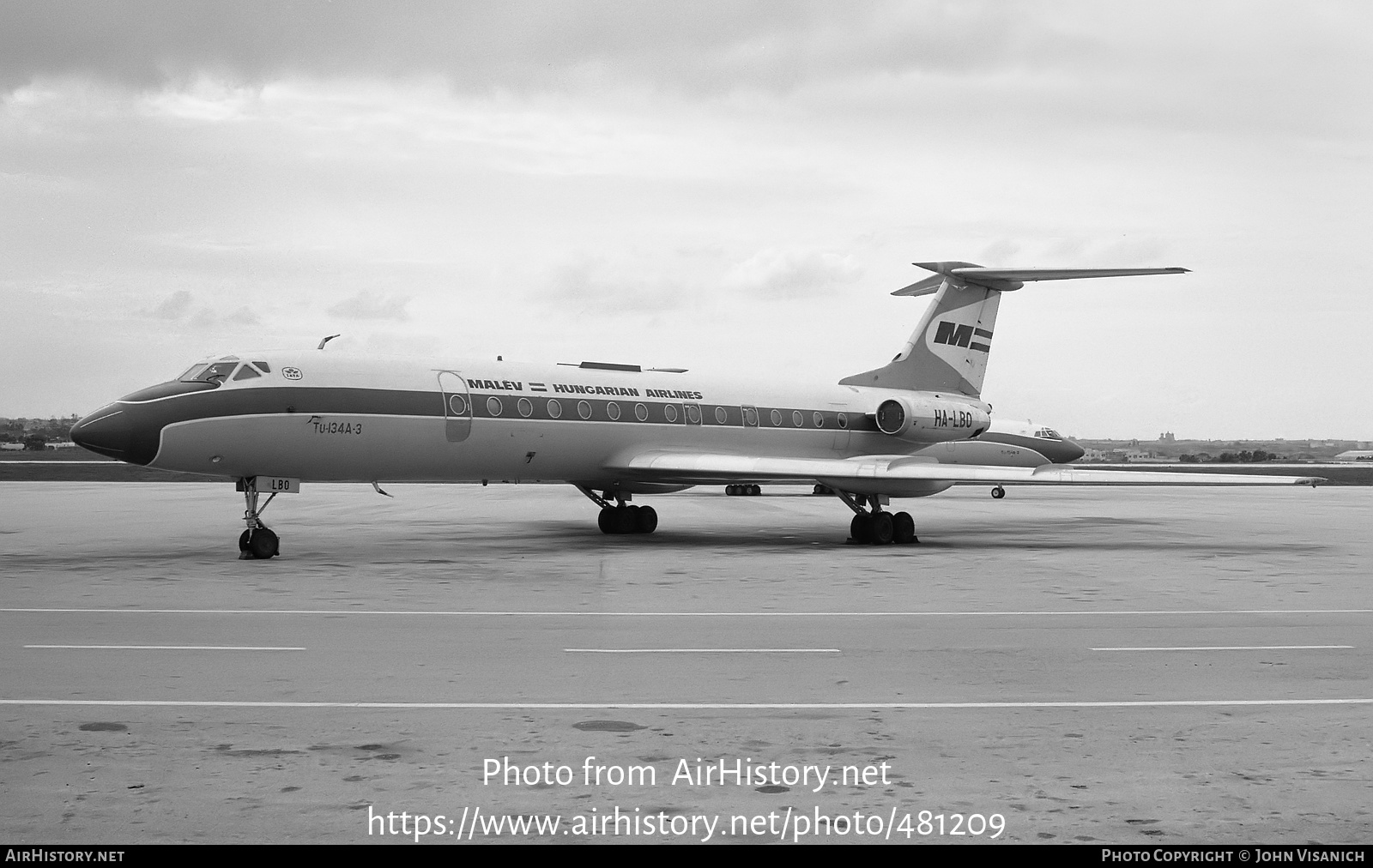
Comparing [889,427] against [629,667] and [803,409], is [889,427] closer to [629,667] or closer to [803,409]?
[803,409]

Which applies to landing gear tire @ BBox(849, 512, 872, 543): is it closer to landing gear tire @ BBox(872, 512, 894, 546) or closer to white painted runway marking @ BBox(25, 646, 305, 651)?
landing gear tire @ BBox(872, 512, 894, 546)

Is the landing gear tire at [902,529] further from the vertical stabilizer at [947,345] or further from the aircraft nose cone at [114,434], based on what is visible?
the aircraft nose cone at [114,434]

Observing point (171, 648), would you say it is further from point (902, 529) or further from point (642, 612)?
point (902, 529)

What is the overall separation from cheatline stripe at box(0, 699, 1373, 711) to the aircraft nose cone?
988 centimetres

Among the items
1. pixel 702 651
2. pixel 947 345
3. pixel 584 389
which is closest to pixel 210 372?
pixel 584 389

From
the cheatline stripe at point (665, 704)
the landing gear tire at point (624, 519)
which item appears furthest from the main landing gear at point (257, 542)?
the cheatline stripe at point (665, 704)

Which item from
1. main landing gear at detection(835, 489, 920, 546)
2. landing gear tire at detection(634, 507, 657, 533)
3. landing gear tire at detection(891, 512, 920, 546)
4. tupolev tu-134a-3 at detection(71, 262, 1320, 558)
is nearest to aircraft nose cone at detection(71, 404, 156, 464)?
tupolev tu-134a-3 at detection(71, 262, 1320, 558)

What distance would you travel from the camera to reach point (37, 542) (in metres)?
19.6

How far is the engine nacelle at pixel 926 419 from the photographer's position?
81.1ft

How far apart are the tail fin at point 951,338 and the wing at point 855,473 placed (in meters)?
4.93

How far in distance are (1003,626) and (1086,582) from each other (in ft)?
13.8

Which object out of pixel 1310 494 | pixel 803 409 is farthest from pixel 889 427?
pixel 1310 494

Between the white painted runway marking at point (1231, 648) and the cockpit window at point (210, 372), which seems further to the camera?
the cockpit window at point (210, 372)

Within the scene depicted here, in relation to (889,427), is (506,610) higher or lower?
lower
